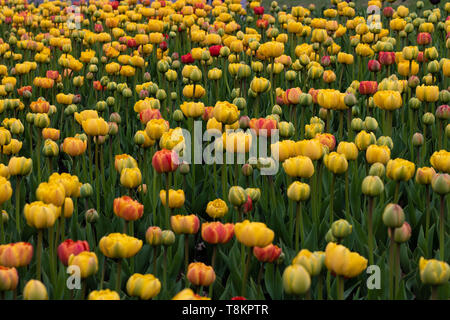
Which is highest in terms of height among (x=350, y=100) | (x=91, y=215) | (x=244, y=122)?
(x=350, y=100)

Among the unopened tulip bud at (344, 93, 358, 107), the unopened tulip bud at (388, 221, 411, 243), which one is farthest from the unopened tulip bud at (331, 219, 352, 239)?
the unopened tulip bud at (344, 93, 358, 107)

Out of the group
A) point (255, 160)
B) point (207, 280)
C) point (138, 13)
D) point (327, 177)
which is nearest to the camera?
point (207, 280)

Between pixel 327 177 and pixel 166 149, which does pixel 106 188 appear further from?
pixel 327 177

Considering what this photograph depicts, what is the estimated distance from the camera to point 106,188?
3.60 m

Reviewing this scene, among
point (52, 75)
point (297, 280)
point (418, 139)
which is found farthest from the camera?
point (52, 75)

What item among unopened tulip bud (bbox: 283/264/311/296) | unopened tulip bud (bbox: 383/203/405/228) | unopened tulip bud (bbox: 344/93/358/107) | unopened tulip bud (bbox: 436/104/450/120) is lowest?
unopened tulip bud (bbox: 283/264/311/296)

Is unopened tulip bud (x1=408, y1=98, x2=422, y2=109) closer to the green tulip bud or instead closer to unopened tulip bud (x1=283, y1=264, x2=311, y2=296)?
the green tulip bud

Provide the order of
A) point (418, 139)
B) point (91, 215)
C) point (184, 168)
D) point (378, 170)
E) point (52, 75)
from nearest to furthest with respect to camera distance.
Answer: point (378, 170) → point (91, 215) → point (184, 168) → point (418, 139) → point (52, 75)

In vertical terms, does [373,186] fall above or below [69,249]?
above

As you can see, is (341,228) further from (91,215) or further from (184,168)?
(91,215)

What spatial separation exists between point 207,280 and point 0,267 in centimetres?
74

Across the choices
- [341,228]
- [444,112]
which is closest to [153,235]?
[341,228]

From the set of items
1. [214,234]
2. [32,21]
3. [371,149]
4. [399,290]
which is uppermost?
[32,21]
